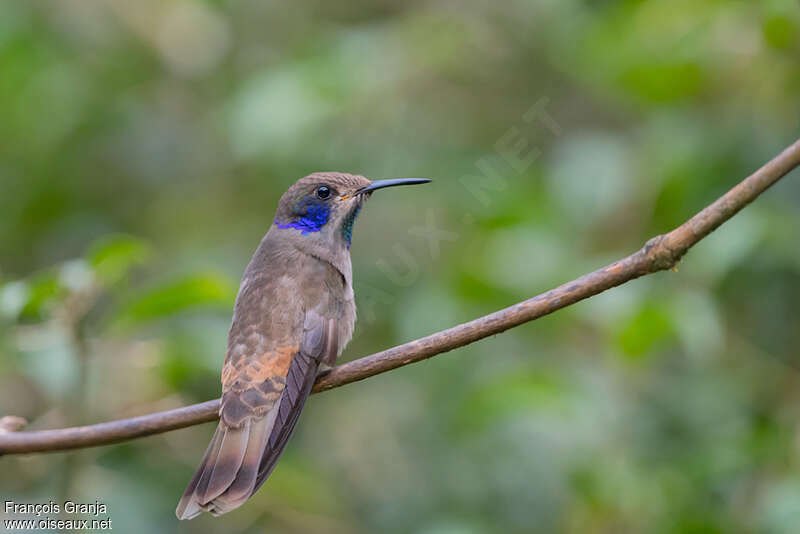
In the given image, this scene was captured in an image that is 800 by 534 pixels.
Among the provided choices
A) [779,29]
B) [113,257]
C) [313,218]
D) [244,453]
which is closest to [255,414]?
[244,453]

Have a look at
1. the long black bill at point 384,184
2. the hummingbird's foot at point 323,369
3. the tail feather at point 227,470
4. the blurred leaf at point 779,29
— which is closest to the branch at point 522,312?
the tail feather at point 227,470

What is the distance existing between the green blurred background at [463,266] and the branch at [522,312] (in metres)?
0.58

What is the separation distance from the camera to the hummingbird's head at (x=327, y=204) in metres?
3.62

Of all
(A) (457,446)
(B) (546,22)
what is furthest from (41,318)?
(B) (546,22)

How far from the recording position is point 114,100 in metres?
6.32

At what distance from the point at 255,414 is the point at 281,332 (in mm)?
331

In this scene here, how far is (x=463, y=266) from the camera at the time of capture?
422cm

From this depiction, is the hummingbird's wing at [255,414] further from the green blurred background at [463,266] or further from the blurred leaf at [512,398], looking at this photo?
the blurred leaf at [512,398]

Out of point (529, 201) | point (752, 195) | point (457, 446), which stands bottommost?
point (457, 446)

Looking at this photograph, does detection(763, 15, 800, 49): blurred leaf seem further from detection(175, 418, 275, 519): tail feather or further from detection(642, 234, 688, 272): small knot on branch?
detection(175, 418, 275, 519): tail feather

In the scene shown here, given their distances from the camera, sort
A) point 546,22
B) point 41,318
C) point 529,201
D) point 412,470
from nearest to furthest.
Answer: point 41,318 < point 529,201 < point 412,470 < point 546,22

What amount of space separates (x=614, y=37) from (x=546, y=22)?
1120mm

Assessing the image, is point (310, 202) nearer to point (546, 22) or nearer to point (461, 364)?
point (461, 364)

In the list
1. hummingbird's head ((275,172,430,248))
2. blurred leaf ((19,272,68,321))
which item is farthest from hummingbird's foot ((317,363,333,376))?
blurred leaf ((19,272,68,321))
